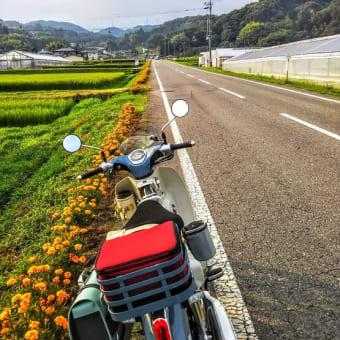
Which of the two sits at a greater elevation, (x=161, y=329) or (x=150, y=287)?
(x=150, y=287)

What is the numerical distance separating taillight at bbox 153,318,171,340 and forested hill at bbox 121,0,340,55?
83.3 m

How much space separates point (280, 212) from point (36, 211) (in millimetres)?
3030

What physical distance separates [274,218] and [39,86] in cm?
2332

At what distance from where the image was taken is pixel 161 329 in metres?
1.29

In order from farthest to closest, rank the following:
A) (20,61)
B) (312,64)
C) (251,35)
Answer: (251,35)
(20,61)
(312,64)

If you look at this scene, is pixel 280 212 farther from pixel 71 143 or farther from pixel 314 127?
pixel 314 127

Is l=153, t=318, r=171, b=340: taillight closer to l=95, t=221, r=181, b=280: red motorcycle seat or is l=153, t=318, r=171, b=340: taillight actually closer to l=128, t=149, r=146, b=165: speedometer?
l=95, t=221, r=181, b=280: red motorcycle seat

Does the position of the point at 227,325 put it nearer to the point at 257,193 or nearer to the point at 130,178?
the point at 130,178

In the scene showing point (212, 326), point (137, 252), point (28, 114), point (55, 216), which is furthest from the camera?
point (28, 114)

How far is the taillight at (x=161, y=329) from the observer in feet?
4.21

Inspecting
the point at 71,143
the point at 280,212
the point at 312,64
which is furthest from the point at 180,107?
the point at 312,64

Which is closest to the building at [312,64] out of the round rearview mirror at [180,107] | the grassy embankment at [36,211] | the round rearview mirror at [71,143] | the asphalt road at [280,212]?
the asphalt road at [280,212]

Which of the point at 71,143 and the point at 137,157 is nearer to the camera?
the point at 137,157

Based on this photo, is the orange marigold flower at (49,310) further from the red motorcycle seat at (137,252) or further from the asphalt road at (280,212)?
the asphalt road at (280,212)
